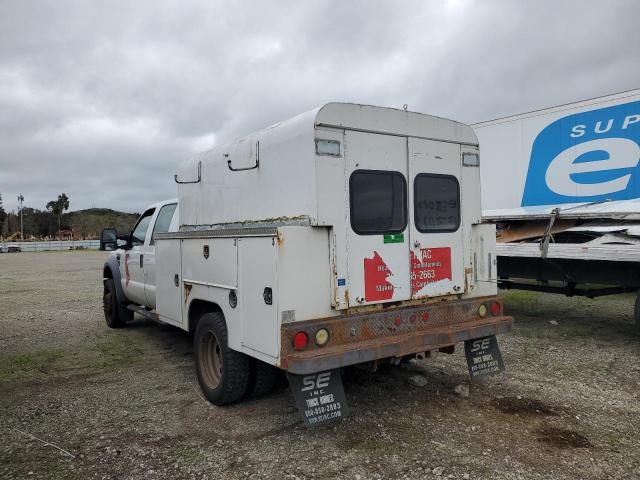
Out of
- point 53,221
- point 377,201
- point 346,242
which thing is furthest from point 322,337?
point 53,221

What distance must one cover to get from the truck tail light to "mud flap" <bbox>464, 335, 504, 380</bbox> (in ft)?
6.11

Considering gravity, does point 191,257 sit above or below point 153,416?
above

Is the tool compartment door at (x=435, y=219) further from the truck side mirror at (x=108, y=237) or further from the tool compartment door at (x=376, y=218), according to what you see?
the truck side mirror at (x=108, y=237)

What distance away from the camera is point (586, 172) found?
745cm

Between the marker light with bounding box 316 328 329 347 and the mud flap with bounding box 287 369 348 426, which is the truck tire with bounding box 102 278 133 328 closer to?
the mud flap with bounding box 287 369 348 426

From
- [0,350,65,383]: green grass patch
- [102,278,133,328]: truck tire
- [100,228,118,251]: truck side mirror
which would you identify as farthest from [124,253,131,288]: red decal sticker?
[0,350,65,383]: green grass patch

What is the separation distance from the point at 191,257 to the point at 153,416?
1497 millimetres

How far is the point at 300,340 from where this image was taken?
146 inches

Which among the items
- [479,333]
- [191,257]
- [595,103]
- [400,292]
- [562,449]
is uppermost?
[595,103]

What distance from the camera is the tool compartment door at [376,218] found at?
4.09 meters

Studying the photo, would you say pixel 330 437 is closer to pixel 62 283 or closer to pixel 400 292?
pixel 400 292

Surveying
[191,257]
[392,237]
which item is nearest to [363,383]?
[392,237]

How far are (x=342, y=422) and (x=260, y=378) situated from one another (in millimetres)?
825

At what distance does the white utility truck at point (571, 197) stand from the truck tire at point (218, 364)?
185 inches
